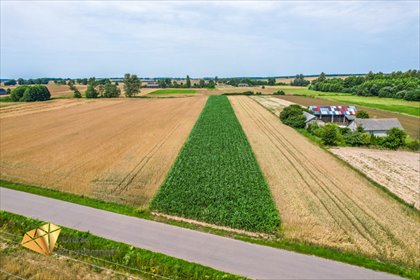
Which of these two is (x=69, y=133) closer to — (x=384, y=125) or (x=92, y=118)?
(x=92, y=118)

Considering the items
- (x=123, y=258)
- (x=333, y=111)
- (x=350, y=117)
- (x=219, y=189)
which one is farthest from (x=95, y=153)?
(x=350, y=117)

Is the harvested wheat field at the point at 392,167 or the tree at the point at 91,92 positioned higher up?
the tree at the point at 91,92

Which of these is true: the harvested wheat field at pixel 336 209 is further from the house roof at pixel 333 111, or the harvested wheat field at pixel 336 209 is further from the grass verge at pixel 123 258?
the house roof at pixel 333 111

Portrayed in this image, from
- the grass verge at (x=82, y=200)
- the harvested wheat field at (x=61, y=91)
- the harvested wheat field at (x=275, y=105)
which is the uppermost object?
the harvested wheat field at (x=61, y=91)

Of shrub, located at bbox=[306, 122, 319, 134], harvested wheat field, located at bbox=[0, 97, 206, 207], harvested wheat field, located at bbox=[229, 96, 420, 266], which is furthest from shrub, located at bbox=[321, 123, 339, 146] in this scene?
harvested wheat field, located at bbox=[0, 97, 206, 207]

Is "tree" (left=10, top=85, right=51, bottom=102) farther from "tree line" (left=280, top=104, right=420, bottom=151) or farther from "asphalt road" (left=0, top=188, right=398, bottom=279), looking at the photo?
"tree line" (left=280, top=104, right=420, bottom=151)

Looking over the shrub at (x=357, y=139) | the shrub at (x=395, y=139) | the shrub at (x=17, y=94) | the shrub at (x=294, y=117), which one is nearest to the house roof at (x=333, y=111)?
the shrub at (x=294, y=117)
